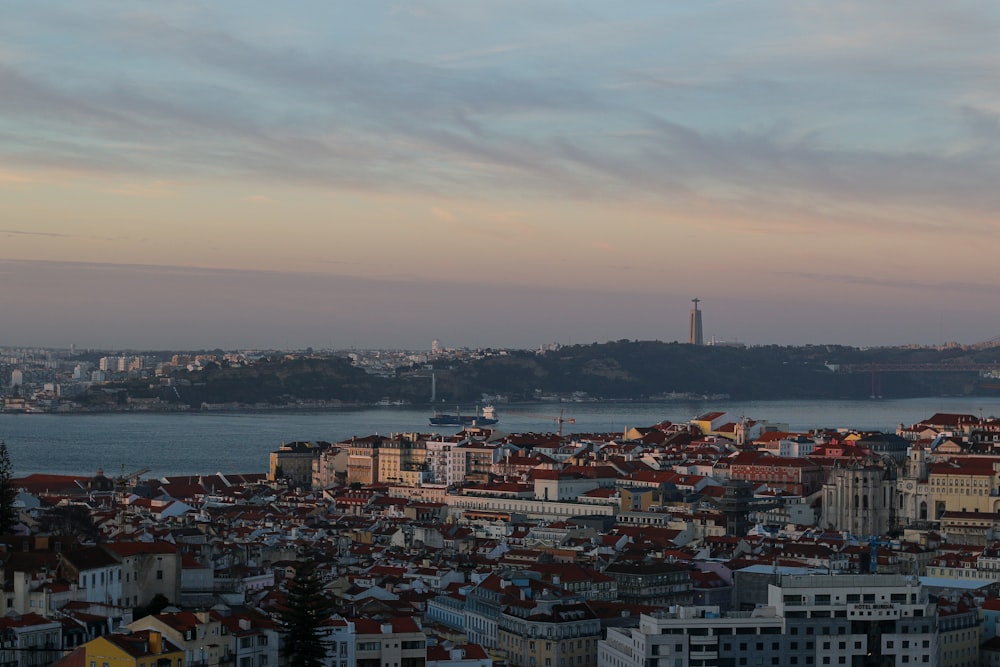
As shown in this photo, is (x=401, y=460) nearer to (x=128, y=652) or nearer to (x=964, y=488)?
(x=964, y=488)

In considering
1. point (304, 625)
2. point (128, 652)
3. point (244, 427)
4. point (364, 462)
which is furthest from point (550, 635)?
point (244, 427)

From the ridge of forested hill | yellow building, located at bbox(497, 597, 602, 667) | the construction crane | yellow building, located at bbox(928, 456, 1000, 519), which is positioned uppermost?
the ridge of forested hill

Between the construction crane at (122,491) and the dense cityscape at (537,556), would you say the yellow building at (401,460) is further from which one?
the construction crane at (122,491)

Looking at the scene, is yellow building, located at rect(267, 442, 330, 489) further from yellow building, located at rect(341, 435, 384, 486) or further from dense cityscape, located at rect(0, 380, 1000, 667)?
yellow building, located at rect(341, 435, 384, 486)

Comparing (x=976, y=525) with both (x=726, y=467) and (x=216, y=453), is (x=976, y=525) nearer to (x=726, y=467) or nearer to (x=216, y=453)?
(x=726, y=467)

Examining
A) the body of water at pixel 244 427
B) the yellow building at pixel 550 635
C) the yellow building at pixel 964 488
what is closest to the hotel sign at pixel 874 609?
the yellow building at pixel 550 635

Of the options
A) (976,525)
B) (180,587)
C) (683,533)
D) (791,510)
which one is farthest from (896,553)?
(180,587)

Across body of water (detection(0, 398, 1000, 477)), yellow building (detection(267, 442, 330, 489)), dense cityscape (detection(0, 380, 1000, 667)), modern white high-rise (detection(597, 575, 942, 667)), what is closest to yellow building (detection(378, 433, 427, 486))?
dense cityscape (detection(0, 380, 1000, 667))
